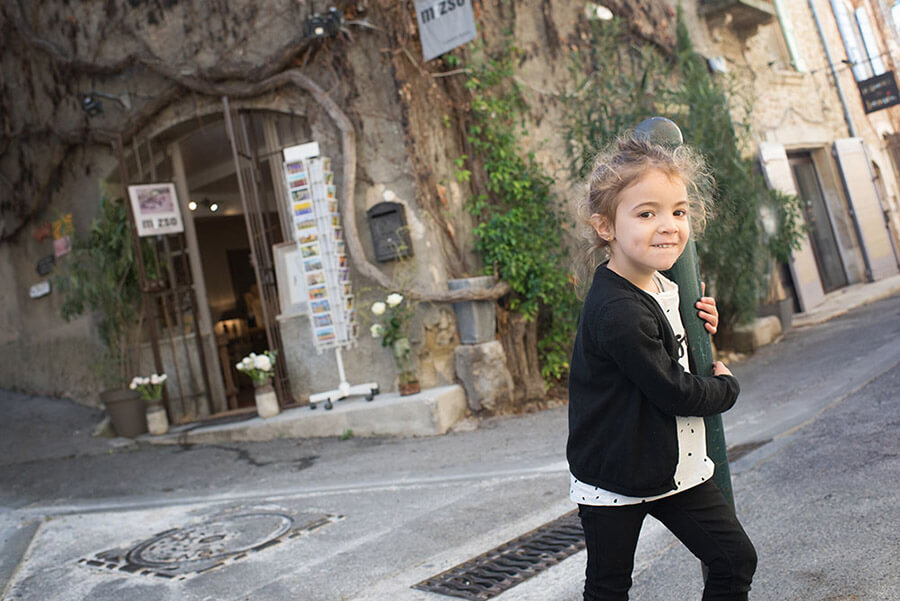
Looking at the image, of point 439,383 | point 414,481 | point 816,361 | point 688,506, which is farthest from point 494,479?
point 816,361

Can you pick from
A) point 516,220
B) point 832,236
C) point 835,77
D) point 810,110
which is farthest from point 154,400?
point 835,77

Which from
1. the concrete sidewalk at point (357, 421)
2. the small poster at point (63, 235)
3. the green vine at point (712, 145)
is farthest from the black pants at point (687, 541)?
the small poster at point (63, 235)

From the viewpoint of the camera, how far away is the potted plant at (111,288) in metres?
8.30

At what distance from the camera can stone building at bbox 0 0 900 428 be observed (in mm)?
7277

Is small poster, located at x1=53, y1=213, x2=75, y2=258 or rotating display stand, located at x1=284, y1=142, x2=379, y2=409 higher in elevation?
small poster, located at x1=53, y1=213, x2=75, y2=258

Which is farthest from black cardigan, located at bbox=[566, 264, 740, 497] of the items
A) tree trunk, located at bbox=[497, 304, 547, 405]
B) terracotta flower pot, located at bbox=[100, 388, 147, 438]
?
terracotta flower pot, located at bbox=[100, 388, 147, 438]

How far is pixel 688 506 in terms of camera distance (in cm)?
177

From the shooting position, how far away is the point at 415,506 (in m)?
4.36

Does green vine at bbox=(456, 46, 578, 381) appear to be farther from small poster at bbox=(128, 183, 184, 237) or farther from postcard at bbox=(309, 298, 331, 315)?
small poster at bbox=(128, 183, 184, 237)

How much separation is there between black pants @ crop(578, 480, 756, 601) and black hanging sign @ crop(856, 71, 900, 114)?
1407cm

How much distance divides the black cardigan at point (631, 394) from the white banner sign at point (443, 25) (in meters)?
5.18

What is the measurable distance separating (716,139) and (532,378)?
2.90 meters

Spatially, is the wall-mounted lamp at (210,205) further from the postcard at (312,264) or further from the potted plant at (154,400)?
the postcard at (312,264)

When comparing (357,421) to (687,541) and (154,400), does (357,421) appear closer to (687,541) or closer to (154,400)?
(154,400)
